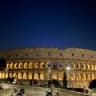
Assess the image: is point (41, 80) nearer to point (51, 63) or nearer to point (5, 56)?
point (51, 63)

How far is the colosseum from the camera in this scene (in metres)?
106

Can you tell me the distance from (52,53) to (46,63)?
11.5 feet

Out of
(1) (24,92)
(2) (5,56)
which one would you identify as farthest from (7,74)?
(1) (24,92)

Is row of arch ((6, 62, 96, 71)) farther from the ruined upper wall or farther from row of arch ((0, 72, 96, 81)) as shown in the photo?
the ruined upper wall

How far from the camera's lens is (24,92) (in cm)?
4962

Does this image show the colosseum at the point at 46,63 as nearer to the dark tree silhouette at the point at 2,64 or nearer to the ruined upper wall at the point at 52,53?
the ruined upper wall at the point at 52,53

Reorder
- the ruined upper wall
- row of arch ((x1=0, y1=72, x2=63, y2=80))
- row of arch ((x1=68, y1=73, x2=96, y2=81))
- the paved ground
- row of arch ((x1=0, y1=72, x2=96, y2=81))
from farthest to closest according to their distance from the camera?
the ruined upper wall, row of arch ((x1=68, y1=73, x2=96, y2=81)), row of arch ((x1=0, y1=72, x2=63, y2=80)), row of arch ((x1=0, y1=72, x2=96, y2=81)), the paved ground

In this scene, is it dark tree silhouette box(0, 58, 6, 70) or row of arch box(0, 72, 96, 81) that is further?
dark tree silhouette box(0, 58, 6, 70)

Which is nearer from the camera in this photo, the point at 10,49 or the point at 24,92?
the point at 24,92

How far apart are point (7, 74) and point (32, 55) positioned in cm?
951

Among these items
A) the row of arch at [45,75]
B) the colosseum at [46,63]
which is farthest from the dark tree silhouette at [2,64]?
the row of arch at [45,75]

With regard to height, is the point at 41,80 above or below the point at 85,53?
below

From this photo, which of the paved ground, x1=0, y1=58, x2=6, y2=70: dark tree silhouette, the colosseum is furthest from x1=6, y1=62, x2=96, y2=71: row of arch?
the paved ground

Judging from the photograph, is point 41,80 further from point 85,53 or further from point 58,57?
point 85,53
